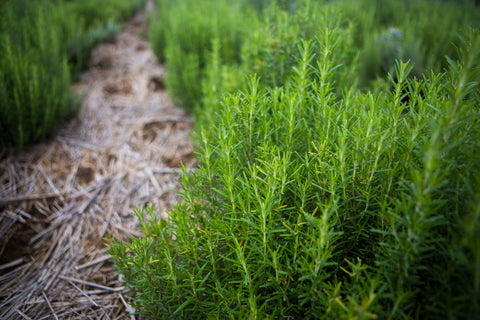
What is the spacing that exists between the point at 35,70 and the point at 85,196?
127 centimetres

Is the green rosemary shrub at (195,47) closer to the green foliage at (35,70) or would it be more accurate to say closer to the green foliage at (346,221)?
the green foliage at (35,70)

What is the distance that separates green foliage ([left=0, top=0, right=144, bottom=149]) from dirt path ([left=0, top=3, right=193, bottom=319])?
0.26m

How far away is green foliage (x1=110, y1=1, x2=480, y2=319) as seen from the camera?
838mm

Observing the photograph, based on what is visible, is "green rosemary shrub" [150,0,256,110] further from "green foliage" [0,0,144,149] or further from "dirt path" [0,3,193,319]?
"green foliage" [0,0,144,149]

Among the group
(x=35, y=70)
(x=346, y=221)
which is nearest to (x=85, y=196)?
(x=35, y=70)

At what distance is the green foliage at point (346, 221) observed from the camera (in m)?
0.84

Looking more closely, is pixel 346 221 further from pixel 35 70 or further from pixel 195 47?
pixel 195 47

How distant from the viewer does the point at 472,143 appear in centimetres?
95

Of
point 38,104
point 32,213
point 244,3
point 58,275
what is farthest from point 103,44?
point 58,275

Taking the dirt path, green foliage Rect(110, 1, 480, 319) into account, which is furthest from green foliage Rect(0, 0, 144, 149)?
green foliage Rect(110, 1, 480, 319)

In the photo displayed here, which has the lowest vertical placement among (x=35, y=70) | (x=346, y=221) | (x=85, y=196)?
(x=85, y=196)

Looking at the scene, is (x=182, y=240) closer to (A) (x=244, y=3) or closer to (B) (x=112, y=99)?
(B) (x=112, y=99)

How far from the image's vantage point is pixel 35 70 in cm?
248

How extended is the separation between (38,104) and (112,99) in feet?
4.23
